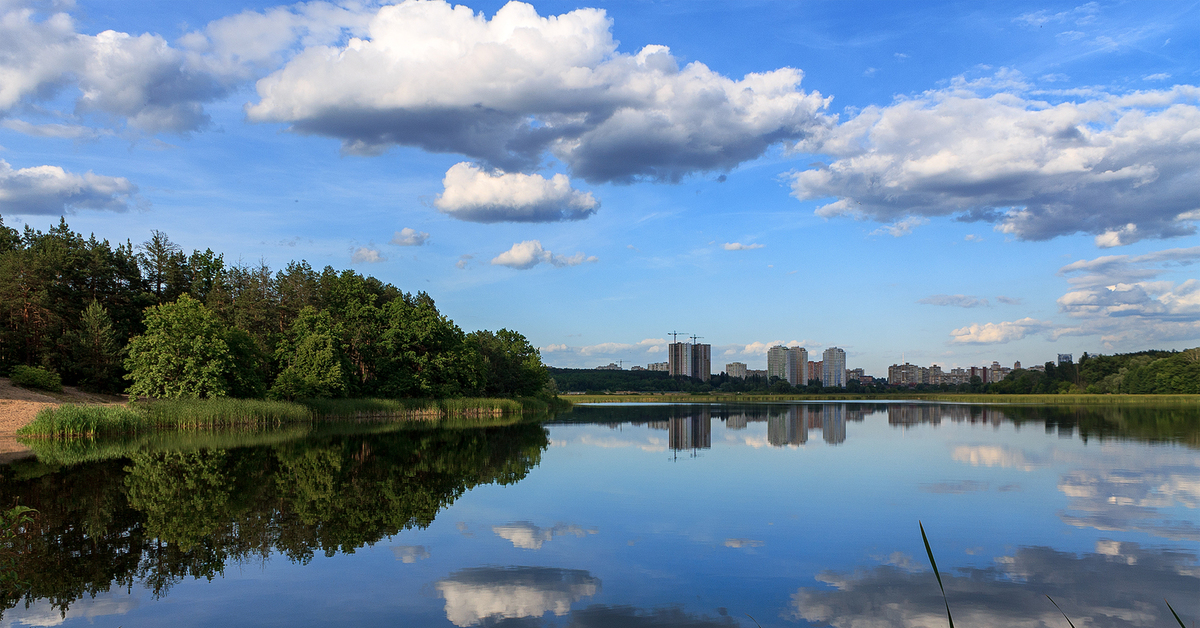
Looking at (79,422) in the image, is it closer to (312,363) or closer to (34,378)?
(34,378)

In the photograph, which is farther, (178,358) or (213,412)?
(178,358)

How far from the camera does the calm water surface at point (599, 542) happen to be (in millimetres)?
9672

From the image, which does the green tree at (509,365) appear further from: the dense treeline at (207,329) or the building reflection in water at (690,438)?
the building reflection in water at (690,438)

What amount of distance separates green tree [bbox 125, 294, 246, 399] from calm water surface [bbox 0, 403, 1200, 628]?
19567 millimetres

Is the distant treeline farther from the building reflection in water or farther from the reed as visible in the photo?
the reed

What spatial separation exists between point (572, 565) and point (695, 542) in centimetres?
281

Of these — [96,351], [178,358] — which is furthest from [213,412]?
[96,351]

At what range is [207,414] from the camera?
45.8m

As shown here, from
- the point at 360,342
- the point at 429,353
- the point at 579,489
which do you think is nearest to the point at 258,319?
the point at 360,342

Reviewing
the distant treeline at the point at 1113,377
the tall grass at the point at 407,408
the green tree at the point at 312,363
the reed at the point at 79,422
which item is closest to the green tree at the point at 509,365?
the tall grass at the point at 407,408

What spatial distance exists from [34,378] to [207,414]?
47.7ft

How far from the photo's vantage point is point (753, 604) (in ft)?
32.0

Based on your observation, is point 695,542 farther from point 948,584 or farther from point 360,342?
point 360,342

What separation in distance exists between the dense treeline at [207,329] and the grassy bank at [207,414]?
169 cm
